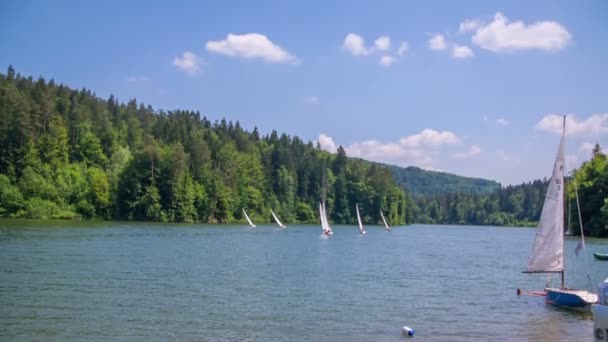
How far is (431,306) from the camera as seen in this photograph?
37.4 metres

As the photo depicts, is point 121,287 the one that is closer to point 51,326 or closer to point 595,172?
point 51,326

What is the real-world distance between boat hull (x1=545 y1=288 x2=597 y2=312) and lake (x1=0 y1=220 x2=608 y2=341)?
→ 78 centimetres

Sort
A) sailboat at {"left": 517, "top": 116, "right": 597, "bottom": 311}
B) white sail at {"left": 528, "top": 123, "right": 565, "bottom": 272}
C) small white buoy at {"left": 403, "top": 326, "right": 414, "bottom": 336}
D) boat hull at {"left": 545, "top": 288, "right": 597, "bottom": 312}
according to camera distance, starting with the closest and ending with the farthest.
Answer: small white buoy at {"left": 403, "top": 326, "right": 414, "bottom": 336}
boat hull at {"left": 545, "top": 288, "right": 597, "bottom": 312}
sailboat at {"left": 517, "top": 116, "right": 597, "bottom": 311}
white sail at {"left": 528, "top": 123, "right": 565, "bottom": 272}

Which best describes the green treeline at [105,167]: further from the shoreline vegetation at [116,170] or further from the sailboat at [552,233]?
the sailboat at [552,233]

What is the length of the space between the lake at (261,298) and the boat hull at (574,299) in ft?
2.55

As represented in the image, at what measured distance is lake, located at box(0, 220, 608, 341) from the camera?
2880 cm

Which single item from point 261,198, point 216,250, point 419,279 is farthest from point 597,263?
point 261,198

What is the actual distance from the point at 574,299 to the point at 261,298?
18.0 metres

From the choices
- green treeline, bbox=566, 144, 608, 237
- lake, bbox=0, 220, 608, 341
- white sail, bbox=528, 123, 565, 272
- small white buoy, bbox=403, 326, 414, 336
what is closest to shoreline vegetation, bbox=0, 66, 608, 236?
green treeline, bbox=566, 144, 608, 237

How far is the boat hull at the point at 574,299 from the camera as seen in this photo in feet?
117

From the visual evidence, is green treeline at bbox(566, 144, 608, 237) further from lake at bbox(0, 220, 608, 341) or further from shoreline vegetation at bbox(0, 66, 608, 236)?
lake at bbox(0, 220, 608, 341)

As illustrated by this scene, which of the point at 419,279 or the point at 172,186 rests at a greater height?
the point at 172,186

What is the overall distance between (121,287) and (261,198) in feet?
494

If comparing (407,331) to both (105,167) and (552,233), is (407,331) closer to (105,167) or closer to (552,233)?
(552,233)
